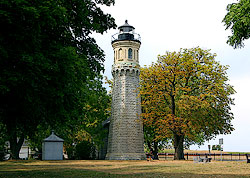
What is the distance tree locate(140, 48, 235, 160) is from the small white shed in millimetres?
13076

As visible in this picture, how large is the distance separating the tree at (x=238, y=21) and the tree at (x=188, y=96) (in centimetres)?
1747

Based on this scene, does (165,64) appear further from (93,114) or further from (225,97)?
(93,114)

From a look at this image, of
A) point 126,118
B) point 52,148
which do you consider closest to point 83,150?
point 52,148

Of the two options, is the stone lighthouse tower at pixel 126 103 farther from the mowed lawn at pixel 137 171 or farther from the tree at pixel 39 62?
the tree at pixel 39 62

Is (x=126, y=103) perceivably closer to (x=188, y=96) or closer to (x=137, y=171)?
(x=188, y=96)

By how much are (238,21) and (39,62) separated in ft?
33.2

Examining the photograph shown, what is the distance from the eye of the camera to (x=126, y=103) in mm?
40781

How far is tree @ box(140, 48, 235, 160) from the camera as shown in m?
34.5

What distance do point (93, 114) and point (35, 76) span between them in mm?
34818

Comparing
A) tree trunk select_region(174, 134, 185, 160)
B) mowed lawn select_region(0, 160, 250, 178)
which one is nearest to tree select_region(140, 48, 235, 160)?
tree trunk select_region(174, 134, 185, 160)

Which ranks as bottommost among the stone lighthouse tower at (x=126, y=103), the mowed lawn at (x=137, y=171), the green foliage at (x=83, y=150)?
the green foliage at (x=83, y=150)

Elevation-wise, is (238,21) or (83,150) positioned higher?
(238,21)

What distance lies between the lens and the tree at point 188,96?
3453 centimetres

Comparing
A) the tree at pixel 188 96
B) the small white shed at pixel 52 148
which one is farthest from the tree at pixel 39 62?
the small white shed at pixel 52 148
